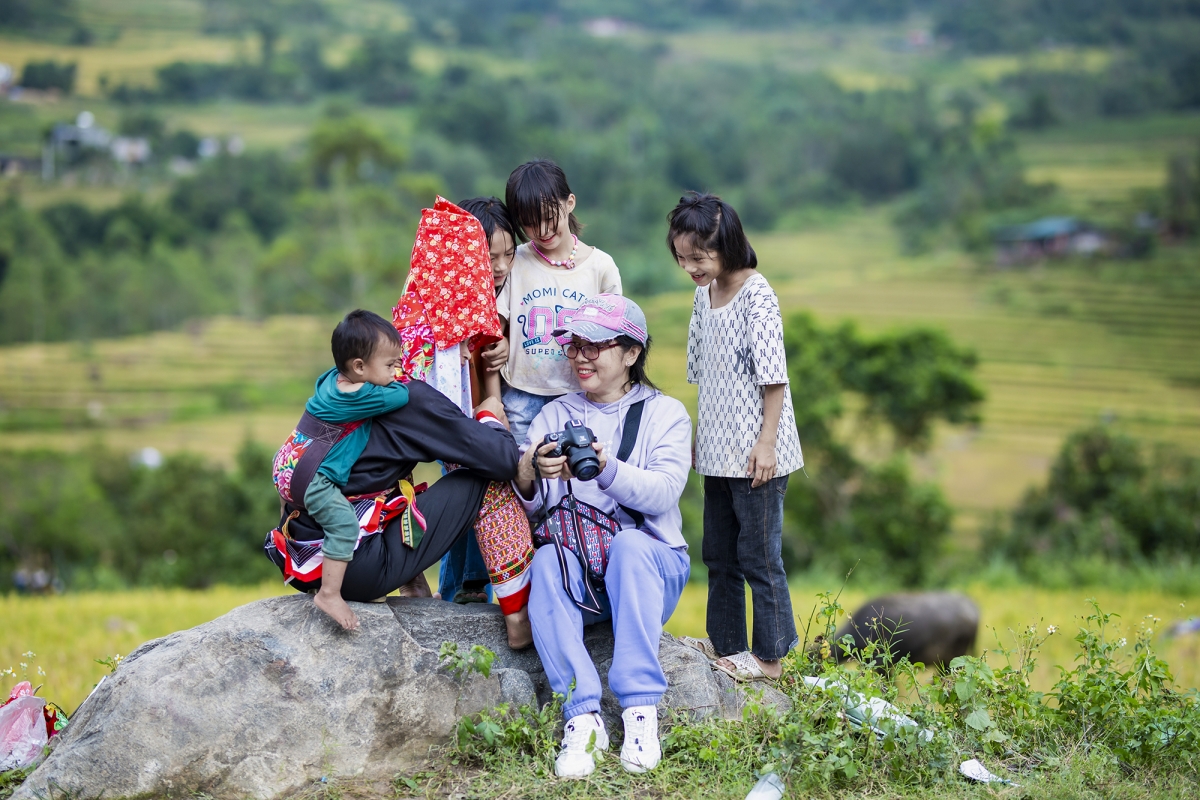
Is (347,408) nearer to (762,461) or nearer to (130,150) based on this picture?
(762,461)

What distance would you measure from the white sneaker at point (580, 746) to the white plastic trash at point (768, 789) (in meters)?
0.53

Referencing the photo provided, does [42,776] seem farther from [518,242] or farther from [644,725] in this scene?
[518,242]

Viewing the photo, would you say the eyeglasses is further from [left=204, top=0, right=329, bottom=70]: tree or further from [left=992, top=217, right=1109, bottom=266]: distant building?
[left=204, top=0, right=329, bottom=70]: tree

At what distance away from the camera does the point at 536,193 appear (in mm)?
3996

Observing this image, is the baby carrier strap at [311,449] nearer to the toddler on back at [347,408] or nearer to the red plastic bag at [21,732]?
the toddler on back at [347,408]

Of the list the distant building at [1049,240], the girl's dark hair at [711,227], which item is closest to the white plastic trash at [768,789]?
the girl's dark hair at [711,227]

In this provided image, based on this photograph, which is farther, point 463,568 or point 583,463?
point 463,568

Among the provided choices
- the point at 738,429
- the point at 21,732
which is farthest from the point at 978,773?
the point at 21,732

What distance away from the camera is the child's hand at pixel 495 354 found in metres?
4.19

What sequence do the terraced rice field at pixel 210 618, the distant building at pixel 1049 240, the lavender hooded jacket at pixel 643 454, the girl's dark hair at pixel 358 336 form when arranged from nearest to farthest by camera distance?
the girl's dark hair at pixel 358 336
the lavender hooded jacket at pixel 643 454
the terraced rice field at pixel 210 618
the distant building at pixel 1049 240

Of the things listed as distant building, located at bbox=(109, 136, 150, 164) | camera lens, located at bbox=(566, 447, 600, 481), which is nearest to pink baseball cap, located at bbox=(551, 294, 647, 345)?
camera lens, located at bbox=(566, 447, 600, 481)

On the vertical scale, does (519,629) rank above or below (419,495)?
below

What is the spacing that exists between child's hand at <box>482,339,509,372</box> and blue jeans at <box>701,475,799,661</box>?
0.95 m

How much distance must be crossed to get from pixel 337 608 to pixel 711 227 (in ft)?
6.29
